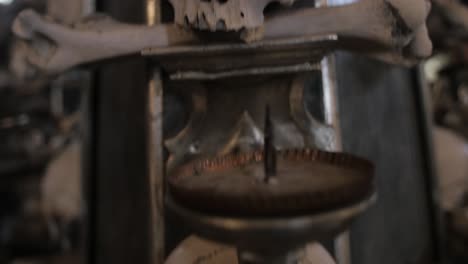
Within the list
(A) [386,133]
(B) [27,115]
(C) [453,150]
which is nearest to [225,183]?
(A) [386,133]

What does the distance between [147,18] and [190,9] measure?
0.15 metres

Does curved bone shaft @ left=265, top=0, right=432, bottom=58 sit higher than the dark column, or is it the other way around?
curved bone shaft @ left=265, top=0, right=432, bottom=58

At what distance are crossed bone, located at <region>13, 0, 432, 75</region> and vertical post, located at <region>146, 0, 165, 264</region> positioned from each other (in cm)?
5

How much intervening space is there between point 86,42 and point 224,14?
0.18 m

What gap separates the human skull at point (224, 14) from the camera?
0.33 metres

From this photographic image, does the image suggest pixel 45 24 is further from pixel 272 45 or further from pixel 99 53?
pixel 272 45

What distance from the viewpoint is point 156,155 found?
17.5 inches

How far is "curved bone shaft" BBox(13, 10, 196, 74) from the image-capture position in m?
0.41

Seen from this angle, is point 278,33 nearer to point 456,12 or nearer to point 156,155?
point 156,155

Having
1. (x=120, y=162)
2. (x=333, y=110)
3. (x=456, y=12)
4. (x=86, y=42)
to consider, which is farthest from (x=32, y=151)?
(x=456, y=12)

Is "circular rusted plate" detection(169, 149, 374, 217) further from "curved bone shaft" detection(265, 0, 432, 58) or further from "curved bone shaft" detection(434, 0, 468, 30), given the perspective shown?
"curved bone shaft" detection(434, 0, 468, 30)

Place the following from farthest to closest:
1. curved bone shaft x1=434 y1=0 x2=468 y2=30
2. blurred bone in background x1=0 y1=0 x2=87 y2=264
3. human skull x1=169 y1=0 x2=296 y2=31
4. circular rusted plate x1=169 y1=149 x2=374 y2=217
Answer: blurred bone in background x1=0 y1=0 x2=87 y2=264 < curved bone shaft x1=434 y1=0 x2=468 y2=30 < human skull x1=169 y1=0 x2=296 y2=31 < circular rusted plate x1=169 y1=149 x2=374 y2=217

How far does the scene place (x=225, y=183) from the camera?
261 mm

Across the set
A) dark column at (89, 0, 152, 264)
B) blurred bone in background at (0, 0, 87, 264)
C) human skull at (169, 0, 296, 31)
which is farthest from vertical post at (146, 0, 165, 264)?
blurred bone in background at (0, 0, 87, 264)
